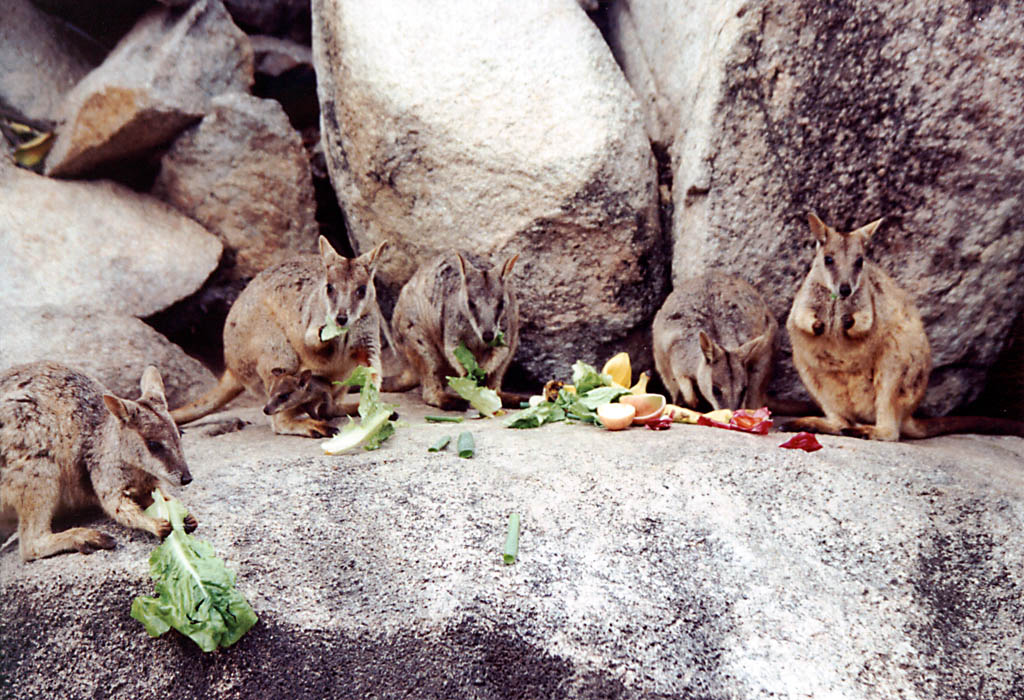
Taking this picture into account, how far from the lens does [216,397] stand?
5.15 meters

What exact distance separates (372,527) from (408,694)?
724 millimetres

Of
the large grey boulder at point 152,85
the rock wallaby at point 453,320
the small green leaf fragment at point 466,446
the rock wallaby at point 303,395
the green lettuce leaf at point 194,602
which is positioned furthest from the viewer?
the large grey boulder at point 152,85

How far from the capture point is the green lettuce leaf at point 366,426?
4.14m

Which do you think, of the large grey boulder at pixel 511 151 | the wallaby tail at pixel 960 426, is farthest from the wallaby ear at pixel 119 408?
the wallaby tail at pixel 960 426

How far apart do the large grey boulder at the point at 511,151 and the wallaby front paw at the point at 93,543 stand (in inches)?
144

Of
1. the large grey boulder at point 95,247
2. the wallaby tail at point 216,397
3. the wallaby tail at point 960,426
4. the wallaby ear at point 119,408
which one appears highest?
the large grey boulder at point 95,247

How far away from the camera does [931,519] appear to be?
10.8 feet

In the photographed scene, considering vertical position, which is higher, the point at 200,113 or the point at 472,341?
the point at 200,113

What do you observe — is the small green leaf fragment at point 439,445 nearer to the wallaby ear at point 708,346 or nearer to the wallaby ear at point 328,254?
the wallaby ear at point 328,254

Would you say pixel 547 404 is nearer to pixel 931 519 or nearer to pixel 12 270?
pixel 931 519

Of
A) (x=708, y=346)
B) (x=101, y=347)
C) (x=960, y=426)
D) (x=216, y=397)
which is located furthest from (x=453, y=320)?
(x=960, y=426)

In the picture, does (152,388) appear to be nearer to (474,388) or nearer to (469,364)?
(474,388)

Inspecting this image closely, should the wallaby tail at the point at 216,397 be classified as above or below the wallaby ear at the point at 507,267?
below

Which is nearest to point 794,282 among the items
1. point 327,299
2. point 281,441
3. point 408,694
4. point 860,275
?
point 860,275
